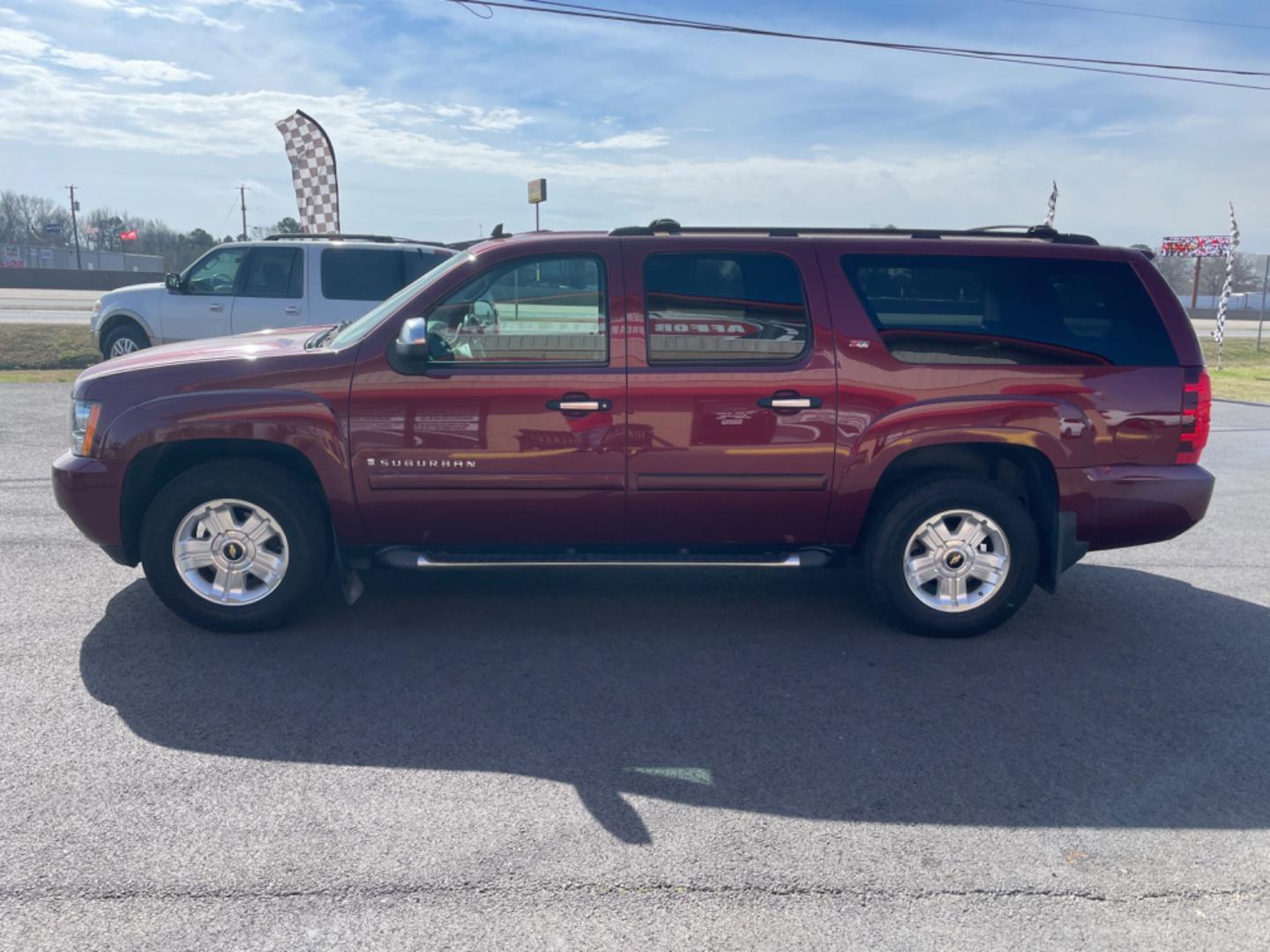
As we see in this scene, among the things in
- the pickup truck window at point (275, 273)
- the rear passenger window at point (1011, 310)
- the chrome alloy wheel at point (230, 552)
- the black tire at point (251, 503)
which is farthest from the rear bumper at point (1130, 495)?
the pickup truck window at point (275, 273)

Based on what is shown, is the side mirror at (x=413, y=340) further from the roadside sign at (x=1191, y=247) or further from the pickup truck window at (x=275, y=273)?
the roadside sign at (x=1191, y=247)

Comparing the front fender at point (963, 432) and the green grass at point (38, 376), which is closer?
the front fender at point (963, 432)

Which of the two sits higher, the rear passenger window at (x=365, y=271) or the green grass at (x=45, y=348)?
the rear passenger window at (x=365, y=271)

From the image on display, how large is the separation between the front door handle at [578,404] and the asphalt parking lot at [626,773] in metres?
1.11

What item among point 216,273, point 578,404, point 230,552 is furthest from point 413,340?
point 216,273

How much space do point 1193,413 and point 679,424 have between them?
2491mm

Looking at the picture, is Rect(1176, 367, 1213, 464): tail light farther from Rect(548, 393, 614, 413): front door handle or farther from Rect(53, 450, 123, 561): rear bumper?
Rect(53, 450, 123, 561): rear bumper

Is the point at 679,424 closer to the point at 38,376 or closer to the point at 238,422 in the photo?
the point at 238,422

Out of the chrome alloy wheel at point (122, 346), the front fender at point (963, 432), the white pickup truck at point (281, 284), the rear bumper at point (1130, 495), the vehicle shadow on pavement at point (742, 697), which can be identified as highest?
the white pickup truck at point (281, 284)

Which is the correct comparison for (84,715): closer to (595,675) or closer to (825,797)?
(595,675)

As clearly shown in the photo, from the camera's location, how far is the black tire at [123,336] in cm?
1345

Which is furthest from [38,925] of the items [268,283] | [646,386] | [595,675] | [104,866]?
[268,283]

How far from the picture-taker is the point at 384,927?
9.32 ft

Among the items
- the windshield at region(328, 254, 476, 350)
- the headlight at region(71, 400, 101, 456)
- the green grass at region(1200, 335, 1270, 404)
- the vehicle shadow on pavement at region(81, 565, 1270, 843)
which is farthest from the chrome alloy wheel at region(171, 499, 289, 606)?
the green grass at region(1200, 335, 1270, 404)
